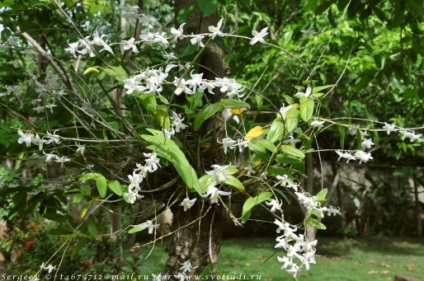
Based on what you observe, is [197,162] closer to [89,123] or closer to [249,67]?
[89,123]

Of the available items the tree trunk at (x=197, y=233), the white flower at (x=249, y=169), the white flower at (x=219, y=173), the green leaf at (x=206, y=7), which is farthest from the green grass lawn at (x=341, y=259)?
the green leaf at (x=206, y=7)

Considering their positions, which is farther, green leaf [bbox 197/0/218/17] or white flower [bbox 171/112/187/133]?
white flower [bbox 171/112/187/133]

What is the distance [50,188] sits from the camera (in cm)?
161

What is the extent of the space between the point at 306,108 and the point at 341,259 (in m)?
6.73

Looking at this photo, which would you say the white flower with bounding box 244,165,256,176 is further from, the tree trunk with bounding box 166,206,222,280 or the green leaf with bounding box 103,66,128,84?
the green leaf with bounding box 103,66,128,84

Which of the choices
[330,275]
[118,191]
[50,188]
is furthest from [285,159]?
[330,275]

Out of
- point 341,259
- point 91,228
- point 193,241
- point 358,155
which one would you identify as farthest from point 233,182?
point 341,259

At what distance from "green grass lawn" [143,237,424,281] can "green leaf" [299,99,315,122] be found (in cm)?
414

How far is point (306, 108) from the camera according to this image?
3.72 feet

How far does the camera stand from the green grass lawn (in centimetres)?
614

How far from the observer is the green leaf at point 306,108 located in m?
1.11

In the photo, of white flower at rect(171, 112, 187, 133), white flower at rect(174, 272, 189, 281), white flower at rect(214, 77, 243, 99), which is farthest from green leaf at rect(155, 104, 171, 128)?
white flower at rect(174, 272, 189, 281)

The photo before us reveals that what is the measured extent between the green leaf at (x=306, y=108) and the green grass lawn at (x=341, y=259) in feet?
13.6

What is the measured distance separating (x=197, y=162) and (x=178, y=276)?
350mm
